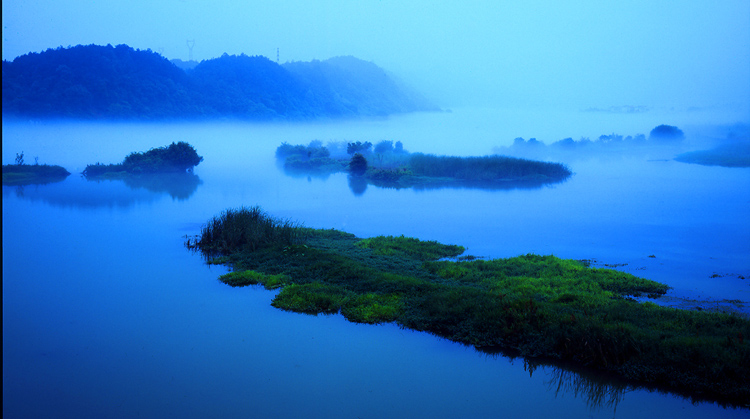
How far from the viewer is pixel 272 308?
937cm

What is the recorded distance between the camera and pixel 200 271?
12.1 metres

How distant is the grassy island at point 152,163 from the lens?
31.6m

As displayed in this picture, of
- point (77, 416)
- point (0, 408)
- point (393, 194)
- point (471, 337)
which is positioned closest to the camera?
point (0, 408)

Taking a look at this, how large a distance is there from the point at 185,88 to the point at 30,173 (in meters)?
27.3

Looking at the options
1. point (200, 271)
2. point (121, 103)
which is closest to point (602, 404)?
point (200, 271)

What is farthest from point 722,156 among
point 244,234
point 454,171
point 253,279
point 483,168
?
point 253,279

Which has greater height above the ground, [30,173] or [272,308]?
[30,173]

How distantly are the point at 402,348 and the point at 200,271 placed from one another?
20.5 feet

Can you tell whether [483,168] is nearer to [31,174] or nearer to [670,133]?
[31,174]

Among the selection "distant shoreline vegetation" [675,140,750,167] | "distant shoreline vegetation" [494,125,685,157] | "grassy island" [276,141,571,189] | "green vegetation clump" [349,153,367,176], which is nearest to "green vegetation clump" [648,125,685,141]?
"distant shoreline vegetation" [494,125,685,157]

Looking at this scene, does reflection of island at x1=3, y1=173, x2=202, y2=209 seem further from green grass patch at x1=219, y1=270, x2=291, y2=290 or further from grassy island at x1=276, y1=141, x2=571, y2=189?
green grass patch at x1=219, y1=270, x2=291, y2=290

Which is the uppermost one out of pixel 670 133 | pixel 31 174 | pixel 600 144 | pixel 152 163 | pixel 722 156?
pixel 670 133

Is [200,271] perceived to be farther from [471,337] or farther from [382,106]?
[382,106]

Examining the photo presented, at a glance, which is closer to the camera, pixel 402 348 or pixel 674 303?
pixel 402 348
